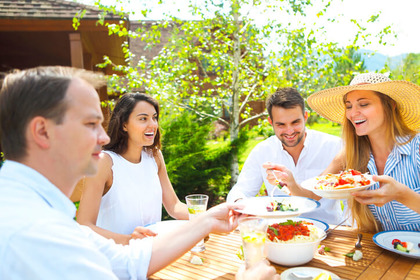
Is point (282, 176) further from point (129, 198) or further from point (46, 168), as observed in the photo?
point (46, 168)

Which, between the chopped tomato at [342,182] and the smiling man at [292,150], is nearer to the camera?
the chopped tomato at [342,182]

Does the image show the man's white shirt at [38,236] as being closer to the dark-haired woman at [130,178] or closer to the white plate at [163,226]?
the white plate at [163,226]

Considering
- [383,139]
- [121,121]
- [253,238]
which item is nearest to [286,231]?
[253,238]

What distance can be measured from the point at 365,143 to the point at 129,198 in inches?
73.6

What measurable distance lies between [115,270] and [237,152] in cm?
473

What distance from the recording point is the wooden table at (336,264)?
163 cm

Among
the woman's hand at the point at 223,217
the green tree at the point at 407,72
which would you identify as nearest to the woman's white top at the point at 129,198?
the woman's hand at the point at 223,217

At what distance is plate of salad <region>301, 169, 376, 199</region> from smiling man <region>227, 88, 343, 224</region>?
0.98m

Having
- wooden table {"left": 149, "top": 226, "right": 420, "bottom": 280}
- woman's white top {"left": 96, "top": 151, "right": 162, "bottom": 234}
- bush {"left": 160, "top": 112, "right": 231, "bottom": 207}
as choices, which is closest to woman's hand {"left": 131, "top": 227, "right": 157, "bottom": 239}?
wooden table {"left": 149, "top": 226, "right": 420, "bottom": 280}

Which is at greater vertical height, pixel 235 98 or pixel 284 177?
pixel 235 98

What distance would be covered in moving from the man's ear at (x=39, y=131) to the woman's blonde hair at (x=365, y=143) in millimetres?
2094

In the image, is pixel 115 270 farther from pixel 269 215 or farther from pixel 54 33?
pixel 54 33

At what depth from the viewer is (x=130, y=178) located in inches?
102

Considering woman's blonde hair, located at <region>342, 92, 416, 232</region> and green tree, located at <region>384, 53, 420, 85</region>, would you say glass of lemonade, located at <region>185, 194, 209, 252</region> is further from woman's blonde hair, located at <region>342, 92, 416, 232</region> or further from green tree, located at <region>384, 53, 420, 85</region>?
Result: green tree, located at <region>384, 53, 420, 85</region>
